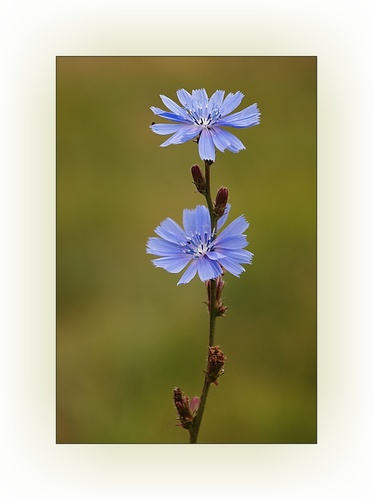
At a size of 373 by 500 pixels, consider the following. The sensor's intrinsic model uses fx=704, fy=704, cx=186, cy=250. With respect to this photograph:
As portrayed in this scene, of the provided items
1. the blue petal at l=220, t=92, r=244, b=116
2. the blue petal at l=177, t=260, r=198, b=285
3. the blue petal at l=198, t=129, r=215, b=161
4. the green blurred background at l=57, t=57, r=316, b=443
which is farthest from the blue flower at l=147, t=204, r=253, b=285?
the green blurred background at l=57, t=57, r=316, b=443

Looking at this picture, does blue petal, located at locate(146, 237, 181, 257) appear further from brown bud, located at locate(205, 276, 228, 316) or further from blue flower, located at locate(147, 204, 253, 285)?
brown bud, located at locate(205, 276, 228, 316)

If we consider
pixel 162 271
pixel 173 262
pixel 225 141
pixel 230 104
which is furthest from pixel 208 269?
pixel 162 271

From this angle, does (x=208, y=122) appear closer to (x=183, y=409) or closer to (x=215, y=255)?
(x=215, y=255)

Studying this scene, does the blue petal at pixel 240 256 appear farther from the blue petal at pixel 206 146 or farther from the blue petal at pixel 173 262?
the blue petal at pixel 206 146

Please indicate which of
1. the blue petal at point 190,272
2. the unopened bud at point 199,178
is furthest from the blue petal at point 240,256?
the unopened bud at point 199,178
